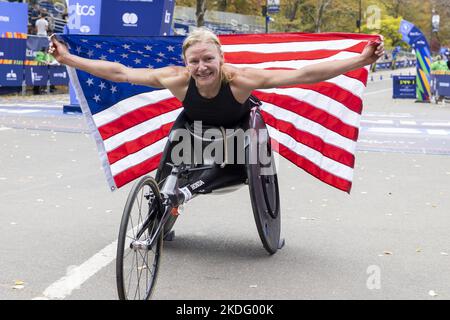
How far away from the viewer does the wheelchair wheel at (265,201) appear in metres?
5.25

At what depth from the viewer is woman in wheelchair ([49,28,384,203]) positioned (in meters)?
4.75

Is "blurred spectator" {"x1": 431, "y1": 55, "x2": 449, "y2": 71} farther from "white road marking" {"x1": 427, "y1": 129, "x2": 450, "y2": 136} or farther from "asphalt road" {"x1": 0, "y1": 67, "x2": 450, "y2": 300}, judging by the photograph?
"asphalt road" {"x1": 0, "y1": 67, "x2": 450, "y2": 300}

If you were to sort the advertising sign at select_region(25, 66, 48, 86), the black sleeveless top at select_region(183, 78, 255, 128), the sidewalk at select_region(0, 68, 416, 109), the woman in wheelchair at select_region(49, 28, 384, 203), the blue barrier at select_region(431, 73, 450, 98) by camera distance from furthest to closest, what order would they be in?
1. the blue barrier at select_region(431, 73, 450, 98)
2. the advertising sign at select_region(25, 66, 48, 86)
3. the sidewalk at select_region(0, 68, 416, 109)
4. the black sleeveless top at select_region(183, 78, 255, 128)
5. the woman in wheelchair at select_region(49, 28, 384, 203)

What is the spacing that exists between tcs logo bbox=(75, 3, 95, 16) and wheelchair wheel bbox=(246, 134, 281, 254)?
12.2m

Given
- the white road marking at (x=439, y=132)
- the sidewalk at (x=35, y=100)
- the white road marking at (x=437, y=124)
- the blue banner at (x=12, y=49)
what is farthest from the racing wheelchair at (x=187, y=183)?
the blue banner at (x=12, y=49)

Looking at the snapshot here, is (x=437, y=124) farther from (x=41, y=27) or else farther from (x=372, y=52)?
(x=41, y=27)

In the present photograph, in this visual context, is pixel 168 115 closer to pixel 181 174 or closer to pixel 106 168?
pixel 106 168

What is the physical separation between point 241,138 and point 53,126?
1048 cm

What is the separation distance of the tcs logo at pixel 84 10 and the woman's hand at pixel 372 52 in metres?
13.3

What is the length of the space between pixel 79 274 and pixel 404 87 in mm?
24460

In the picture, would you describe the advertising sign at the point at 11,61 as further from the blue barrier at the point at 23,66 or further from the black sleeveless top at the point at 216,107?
the black sleeveless top at the point at 216,107

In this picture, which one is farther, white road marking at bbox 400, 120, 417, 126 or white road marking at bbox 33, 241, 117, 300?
white road marking at bbox 400, 120, 417, 126

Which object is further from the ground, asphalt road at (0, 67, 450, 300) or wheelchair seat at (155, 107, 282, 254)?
wheelchair seat at (155, 107, 282, 254)

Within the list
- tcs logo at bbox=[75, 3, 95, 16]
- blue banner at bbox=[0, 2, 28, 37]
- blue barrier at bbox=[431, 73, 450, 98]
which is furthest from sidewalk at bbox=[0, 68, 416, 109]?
blue barrier at bbox=[431, 73, 450, 98]
